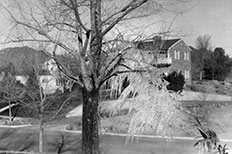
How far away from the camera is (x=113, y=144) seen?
13500 millimetres

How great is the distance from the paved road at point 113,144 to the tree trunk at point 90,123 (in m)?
5.88

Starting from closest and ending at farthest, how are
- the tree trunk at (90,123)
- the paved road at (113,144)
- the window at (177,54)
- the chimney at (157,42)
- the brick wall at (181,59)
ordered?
the tree trunk at (90,123)
the chimney at (157,42)
the paved road at (113,144)
the brick wall at (181,59)
the window at (177,54)

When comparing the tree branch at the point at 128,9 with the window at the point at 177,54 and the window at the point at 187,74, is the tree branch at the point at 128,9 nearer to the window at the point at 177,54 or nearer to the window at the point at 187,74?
the window at the point at 177,54

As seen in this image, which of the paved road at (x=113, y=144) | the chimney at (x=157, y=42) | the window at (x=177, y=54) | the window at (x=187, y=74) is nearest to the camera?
the chimney at (x=157, y=42)

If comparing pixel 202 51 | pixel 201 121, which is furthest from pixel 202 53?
pixel 201 121

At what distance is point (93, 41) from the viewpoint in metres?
5.42

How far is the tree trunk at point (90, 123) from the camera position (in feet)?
16.8

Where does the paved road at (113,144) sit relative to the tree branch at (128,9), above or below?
below

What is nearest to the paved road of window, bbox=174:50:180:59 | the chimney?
the chimney

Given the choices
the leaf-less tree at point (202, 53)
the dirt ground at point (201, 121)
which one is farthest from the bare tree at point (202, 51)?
the dirt ground at point (201, 121)

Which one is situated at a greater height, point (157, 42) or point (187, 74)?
point (187, 74)

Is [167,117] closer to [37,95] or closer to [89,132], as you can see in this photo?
[89,132]

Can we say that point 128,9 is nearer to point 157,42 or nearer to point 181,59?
point 157,42

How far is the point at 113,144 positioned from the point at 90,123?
28.6 feet
